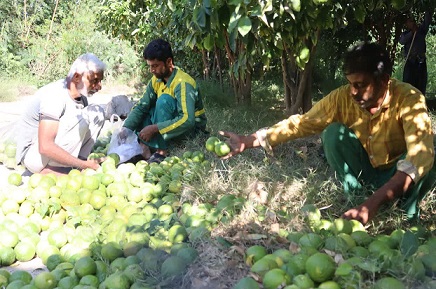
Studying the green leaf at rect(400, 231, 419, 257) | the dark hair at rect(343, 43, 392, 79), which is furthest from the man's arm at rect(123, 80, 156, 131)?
the green leaf at rect(400, 231, 419, 257)

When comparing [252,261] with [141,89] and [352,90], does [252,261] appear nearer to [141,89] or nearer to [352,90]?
[352,90]

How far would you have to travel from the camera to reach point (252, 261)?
238 centimetres

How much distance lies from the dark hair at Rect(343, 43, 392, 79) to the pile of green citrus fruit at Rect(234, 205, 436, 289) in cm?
91

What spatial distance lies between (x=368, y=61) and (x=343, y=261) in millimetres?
1243

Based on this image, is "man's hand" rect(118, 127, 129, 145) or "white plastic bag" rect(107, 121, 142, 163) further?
"man's hand" rect(118, 127, 129, 145)

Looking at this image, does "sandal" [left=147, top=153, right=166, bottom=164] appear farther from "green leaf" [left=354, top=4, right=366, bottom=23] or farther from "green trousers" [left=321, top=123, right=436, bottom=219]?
"green leaf" [left=354, top=4, right=366, bottom=23]

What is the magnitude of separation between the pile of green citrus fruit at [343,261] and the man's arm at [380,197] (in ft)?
0.18

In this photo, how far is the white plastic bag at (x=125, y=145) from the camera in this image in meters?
4.71

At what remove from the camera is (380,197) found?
255 centimetres

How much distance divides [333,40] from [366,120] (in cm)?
693

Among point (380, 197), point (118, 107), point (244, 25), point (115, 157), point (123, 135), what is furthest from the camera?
point (118, 107)

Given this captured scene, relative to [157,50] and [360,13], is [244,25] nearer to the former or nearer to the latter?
[360,13]

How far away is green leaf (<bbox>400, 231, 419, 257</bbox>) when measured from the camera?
231 centimetres

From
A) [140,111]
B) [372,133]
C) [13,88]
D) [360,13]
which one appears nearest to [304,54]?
[360,13]
